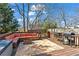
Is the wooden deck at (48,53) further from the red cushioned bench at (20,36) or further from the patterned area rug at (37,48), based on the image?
the red cushioned bench at (20,36)

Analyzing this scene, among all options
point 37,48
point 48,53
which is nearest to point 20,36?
point 37,48

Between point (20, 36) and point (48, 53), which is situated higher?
point (20, 36)

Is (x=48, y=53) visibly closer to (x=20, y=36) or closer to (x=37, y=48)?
(x=37, y=48)

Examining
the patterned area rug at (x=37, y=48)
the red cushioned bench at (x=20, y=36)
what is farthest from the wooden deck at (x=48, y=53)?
the red cushioned bench at (x=20, y=36)

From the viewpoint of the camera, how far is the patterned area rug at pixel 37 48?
3088mm

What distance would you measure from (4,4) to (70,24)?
759 mm

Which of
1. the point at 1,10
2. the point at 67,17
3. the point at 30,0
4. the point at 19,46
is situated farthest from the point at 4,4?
the point at 67,17

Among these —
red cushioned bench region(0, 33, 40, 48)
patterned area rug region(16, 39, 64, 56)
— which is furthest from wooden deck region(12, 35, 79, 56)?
red cushioned bench region(0, 33, 40, 48)

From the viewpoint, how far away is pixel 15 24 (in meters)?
3.08

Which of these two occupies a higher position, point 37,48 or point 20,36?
point 20,36

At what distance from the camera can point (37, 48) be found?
3.10 m

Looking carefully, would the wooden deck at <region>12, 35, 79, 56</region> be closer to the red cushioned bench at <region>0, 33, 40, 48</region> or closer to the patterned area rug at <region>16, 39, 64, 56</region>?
the patterned area rug at <region>16, 39, 64, 56</region>

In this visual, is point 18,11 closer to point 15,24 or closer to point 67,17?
point 15,24

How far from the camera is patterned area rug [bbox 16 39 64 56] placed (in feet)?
10.1
